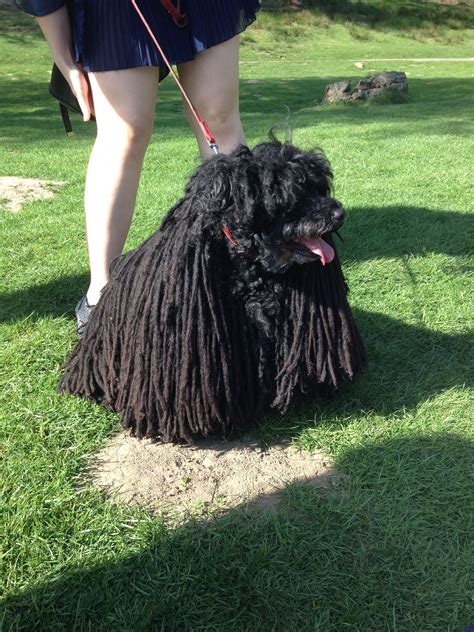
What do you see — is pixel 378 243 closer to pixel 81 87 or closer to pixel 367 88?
pixel 81 87

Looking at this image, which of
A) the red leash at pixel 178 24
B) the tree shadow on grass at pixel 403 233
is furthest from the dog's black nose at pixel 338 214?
the tree shadow on grass at pixel 403 233

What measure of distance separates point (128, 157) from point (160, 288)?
72 cm

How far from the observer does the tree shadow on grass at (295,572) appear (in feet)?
5.08

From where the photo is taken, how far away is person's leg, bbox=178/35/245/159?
2533 mm

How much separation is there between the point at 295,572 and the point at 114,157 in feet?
5.67

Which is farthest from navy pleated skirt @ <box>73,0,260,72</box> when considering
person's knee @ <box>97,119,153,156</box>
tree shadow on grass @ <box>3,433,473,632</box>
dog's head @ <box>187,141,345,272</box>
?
tree shadow on grass @ <box>3,433,473,632</box>

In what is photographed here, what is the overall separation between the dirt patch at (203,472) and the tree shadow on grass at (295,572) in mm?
80

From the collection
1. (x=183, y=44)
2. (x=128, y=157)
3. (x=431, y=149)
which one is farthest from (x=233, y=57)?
(x=431, y=149)

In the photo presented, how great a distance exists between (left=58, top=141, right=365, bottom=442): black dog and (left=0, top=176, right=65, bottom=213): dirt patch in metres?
3.31

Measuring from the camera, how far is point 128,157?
8.32ft

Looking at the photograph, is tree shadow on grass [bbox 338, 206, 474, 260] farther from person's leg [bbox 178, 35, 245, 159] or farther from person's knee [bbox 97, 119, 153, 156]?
person's knee [bbox 97, 119, 153, 156]

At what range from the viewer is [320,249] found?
2.07 meters

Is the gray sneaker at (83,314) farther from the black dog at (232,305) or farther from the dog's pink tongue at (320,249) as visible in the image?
the dog's pink tongue at (320,249)

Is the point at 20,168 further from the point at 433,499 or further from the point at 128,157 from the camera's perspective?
the point at 433,499
